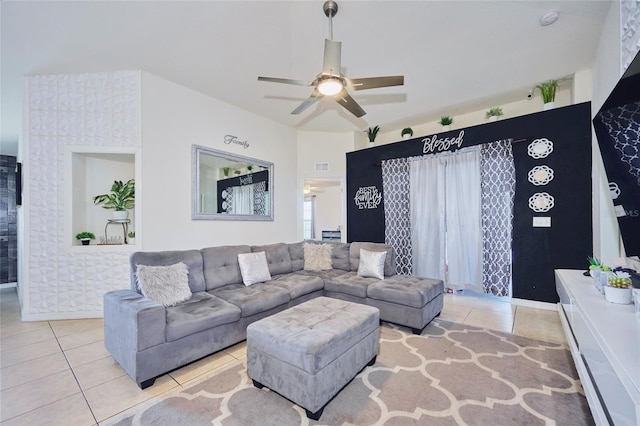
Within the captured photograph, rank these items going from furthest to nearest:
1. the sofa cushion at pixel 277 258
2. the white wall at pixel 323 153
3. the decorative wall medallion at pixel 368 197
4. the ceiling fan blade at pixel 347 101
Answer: the white wall at pixel 323 153, the decorative wall medallion at pixel 368 197, the sofa cushion at pixel 277 258, the ceiling fan blade at pixel 347 101

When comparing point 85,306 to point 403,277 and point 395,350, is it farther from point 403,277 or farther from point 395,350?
point 403,277

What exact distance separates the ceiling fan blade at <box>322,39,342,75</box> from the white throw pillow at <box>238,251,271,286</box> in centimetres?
241

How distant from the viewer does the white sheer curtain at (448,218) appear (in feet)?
13.5

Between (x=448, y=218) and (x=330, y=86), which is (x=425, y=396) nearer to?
(x=330, y=86)

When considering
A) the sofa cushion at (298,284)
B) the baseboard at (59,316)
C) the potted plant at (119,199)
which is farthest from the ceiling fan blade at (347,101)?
the baseboard at (59,316)

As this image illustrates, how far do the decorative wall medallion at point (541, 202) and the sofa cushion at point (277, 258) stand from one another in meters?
3.61

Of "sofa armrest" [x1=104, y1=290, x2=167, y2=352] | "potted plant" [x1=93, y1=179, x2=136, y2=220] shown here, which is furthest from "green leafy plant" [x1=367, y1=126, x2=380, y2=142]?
"sofa armrest" [x1=104, y1=290, x2=167, y2=352]

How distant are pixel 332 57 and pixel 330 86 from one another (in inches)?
8.9

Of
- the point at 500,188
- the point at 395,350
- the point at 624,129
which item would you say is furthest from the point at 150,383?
the point at 500,188

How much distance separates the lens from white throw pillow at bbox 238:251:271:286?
133 inches

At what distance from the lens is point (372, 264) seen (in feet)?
12.1

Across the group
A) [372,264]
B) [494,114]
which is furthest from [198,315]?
[494,114]

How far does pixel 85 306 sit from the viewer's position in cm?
336

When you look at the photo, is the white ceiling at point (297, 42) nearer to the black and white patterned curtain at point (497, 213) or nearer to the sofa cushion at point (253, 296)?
the black and white patterned curtain at point (497, 213)
